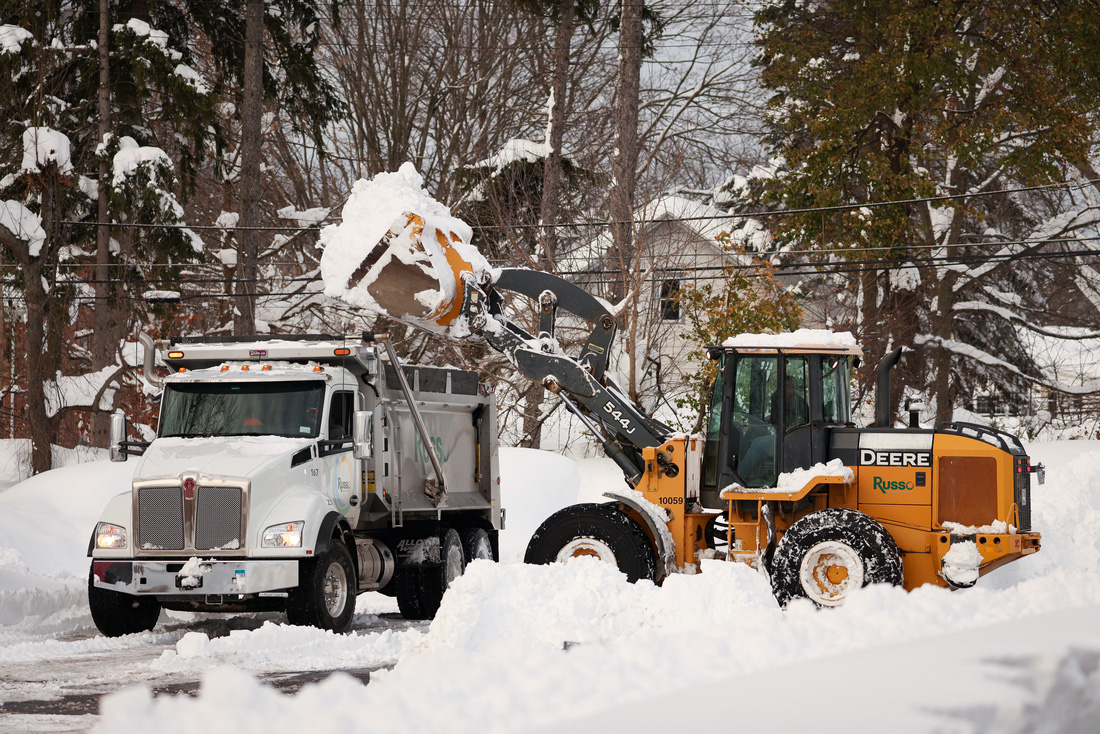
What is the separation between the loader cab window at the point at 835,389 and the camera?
10641mm

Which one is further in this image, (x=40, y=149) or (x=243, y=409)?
(x=40, y=149)

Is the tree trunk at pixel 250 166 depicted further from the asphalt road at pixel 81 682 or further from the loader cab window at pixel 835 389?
the loader cab window at pixel 835 389

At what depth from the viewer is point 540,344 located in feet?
36.8

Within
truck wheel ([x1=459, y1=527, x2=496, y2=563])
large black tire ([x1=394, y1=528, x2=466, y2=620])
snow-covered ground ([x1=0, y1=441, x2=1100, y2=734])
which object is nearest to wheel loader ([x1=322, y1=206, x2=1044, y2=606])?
snow-covered ground ([x1=0, y1=441, x2=1100, y2=734])

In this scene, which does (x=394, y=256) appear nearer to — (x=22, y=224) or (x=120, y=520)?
(x=120, y=520)

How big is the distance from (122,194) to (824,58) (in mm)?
16607

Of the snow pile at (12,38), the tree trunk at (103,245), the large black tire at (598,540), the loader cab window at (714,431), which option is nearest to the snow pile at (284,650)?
the large black tire at (598,540)

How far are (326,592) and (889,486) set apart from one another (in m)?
5.32

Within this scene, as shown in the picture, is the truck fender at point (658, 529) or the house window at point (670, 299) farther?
the house window at point (670, 299)

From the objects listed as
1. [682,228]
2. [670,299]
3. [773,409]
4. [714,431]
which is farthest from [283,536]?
[682,228]

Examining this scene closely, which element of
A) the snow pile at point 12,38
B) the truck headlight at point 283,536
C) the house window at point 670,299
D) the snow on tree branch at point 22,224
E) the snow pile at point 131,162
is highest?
the snow pile at point 12,38

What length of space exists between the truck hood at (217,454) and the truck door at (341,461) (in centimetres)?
24

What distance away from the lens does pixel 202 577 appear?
9.84 meters

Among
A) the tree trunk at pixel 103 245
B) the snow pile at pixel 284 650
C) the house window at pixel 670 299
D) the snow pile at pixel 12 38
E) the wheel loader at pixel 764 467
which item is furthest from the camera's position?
the tree trunk at pixel 103 245
